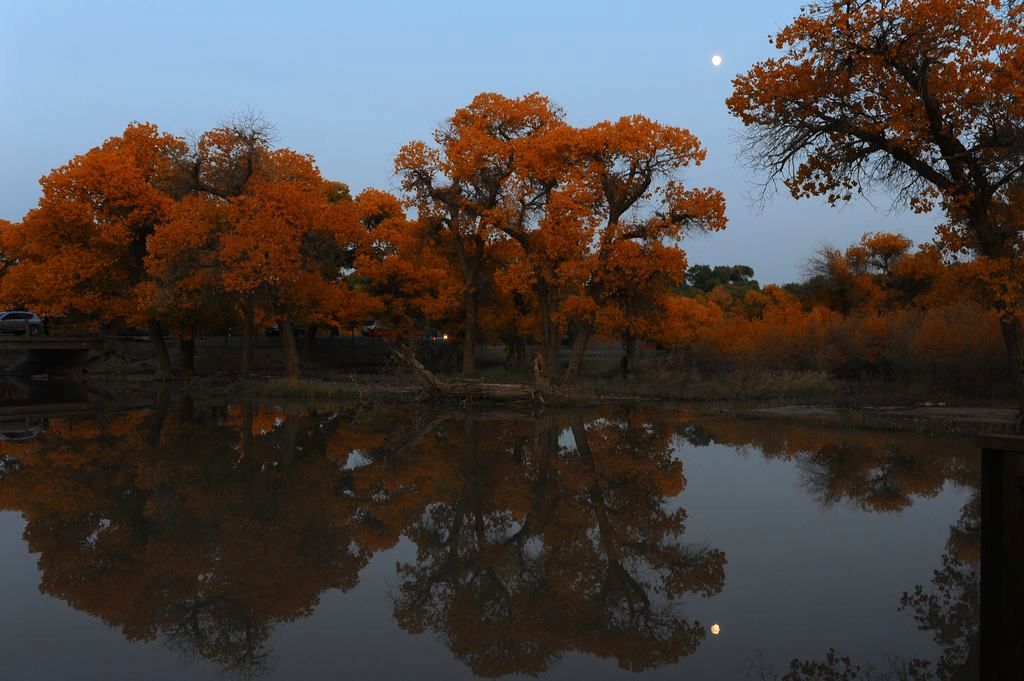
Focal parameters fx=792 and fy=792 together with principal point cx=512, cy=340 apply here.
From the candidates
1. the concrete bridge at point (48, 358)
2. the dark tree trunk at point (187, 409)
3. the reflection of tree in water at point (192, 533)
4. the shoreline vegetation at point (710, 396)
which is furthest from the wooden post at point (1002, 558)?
the concrete bridge at point (48, 358)

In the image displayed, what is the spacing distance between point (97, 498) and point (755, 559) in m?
A: 9.48

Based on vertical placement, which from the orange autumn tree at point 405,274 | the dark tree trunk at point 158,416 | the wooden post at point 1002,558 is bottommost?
the dark tree trunk at point 158,416

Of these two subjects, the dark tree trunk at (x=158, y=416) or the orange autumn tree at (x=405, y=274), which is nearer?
the dark tree trunk at (x=158, y=416)

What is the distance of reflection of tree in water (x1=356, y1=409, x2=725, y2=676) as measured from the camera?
21.9ft

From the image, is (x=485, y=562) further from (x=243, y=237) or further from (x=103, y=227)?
(x=103, y=227)

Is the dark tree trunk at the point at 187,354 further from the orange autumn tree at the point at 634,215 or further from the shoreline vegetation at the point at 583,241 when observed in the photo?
the orange autumn tree at the point at 634,215

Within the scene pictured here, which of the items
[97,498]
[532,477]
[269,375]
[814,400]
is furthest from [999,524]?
[269,375]

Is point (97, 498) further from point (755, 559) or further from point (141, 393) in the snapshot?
point (141, 393)

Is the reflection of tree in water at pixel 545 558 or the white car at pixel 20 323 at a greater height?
the white car at pixel 20 323

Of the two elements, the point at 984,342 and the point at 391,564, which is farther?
the point at 984,342

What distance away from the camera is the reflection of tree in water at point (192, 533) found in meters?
7.06

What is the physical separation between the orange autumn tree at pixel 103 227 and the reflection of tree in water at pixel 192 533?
21.6m

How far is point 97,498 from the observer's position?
1193 cm

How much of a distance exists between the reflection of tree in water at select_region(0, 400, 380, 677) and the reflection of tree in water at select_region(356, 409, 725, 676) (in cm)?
106
